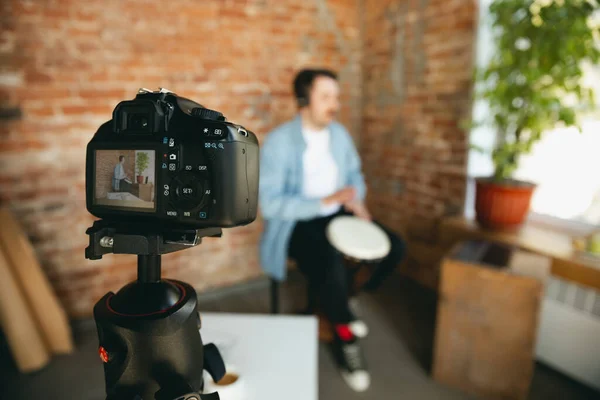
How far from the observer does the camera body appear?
25.3 inches

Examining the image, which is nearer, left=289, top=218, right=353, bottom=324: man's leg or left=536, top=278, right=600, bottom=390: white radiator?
left=536, top=278, right=600, bottom=390: white radiator

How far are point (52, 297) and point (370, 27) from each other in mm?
2764

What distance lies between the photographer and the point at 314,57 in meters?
2.84

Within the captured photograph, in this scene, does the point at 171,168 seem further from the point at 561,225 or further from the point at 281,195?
the point at 561,225

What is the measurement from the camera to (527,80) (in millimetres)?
1720

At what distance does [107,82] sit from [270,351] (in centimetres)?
183

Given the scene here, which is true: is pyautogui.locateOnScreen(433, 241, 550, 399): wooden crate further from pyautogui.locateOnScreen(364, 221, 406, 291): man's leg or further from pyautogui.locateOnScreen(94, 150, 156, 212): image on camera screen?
pyautogui.locateOnScreen(94, 150, 156, 212): image on camera screen

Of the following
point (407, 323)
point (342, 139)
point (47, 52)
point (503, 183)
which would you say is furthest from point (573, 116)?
point (47, 52)

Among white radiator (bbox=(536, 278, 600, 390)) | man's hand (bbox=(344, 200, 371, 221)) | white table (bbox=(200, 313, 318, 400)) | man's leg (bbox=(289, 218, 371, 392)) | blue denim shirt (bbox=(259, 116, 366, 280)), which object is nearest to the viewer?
white table (bbox=(200, 313, 318, 400))

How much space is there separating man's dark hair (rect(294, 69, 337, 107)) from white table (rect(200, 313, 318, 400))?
1259mm

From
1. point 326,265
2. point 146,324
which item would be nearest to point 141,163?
point 146,324

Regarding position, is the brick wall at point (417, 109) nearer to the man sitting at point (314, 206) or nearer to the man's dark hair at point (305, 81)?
the man sitting at point (314, 206)

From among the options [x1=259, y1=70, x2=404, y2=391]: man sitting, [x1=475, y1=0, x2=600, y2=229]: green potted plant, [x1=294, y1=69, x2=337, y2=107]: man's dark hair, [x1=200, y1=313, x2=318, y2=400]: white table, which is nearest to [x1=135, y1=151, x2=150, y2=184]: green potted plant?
[x1=200, y1=313, x2=318, y2=400]: white table

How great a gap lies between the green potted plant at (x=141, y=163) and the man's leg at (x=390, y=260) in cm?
161
